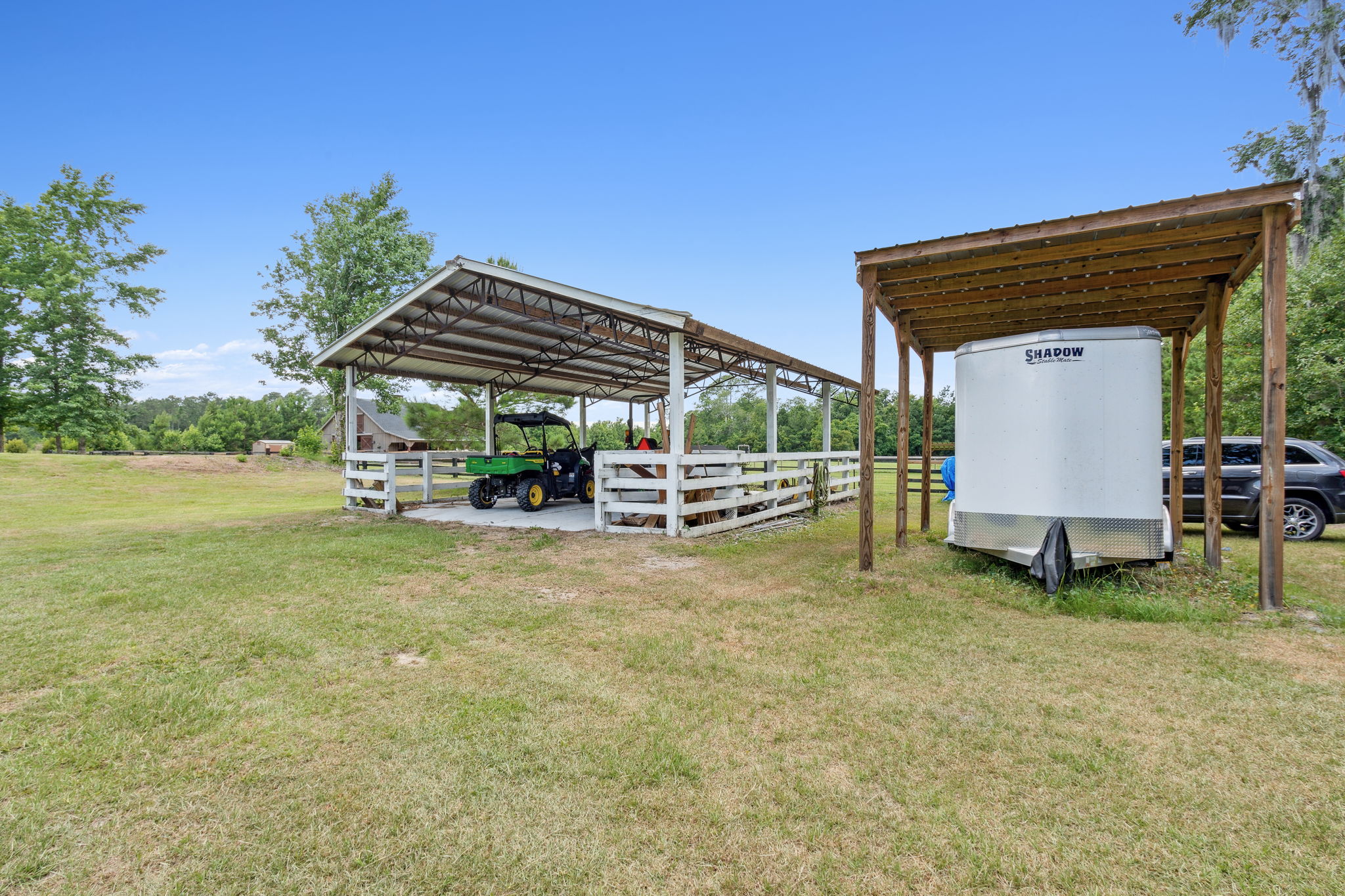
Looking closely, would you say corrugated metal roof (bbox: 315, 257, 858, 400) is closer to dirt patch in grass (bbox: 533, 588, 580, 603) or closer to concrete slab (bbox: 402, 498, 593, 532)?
concrete slab (bbox: 402, 498, 593, 532)

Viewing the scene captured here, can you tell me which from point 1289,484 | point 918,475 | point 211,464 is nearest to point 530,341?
point 1289,484

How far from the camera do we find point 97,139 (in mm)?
22641

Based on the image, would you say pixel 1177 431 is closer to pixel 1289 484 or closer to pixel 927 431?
pixel 1289 484

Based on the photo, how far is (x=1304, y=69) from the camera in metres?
15.2

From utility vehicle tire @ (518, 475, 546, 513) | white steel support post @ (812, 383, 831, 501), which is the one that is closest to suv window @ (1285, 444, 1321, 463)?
white steel support post @ (812, 383, 831, 501)

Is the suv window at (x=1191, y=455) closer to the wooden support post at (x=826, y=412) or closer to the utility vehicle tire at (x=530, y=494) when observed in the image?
the wooden support post at (x=826, y=412)

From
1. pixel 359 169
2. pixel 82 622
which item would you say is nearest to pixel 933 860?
pixel 82 622

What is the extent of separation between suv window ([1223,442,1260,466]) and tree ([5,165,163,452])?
3391cm

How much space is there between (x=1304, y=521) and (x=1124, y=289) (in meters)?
4.63

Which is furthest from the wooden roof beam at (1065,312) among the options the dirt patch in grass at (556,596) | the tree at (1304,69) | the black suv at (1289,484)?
the tree at (1304,69)

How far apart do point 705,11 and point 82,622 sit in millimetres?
16616

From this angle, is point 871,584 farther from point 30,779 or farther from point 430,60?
point 430,60

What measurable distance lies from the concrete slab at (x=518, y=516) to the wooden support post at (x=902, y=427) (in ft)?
14.7

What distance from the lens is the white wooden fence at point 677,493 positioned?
8297mm
